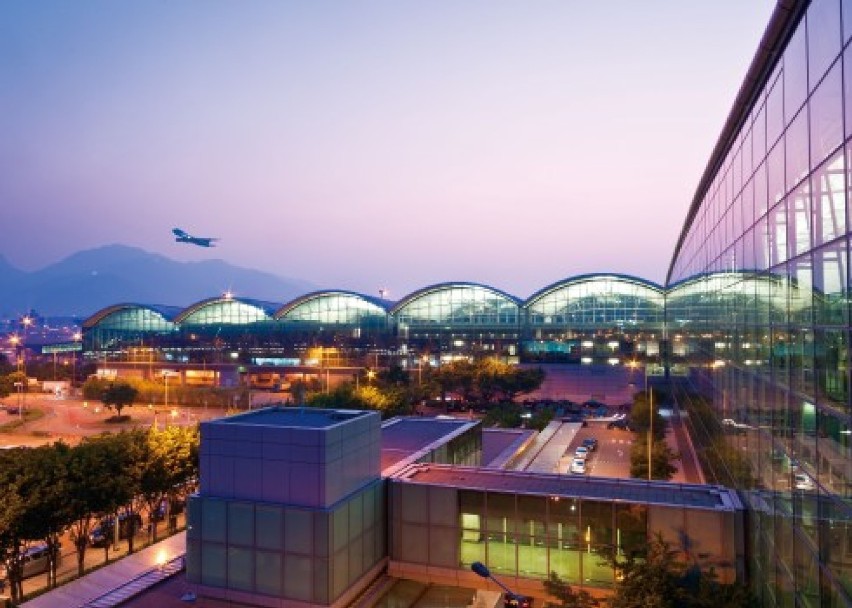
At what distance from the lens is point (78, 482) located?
23922 millimetres

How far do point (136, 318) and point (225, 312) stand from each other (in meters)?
15.2

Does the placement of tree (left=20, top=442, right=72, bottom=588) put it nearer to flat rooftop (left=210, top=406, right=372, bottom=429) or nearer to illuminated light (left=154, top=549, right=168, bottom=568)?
illuminated light (left=154, top=549, right=168, bottom=568)

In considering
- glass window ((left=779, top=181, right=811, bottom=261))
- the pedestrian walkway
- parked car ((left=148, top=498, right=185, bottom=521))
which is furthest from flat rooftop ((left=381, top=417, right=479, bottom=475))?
glass window ((left=779, top=181, right=811, bottom=261))

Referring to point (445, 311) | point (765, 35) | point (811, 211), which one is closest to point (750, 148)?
point (765, 35)

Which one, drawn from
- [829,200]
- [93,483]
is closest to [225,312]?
[93,483]

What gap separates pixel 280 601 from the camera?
1755 centimetres

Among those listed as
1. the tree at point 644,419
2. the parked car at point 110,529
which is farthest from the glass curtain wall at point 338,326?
the parked car at point 110,529

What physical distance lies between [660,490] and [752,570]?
3.80 meters

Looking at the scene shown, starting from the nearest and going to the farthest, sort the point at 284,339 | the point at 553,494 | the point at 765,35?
1. the point at 765,35
2. the point at 553,494
3. the point at 284,339

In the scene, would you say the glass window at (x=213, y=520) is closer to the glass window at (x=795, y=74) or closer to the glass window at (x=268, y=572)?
the glass window at (x=268, y=572)

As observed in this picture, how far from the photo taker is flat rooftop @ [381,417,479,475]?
24125mm

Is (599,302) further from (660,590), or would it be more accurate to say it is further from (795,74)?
(795,74)

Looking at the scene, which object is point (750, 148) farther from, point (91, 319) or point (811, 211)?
point (91, 319)

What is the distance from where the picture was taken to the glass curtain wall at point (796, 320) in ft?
27.7
